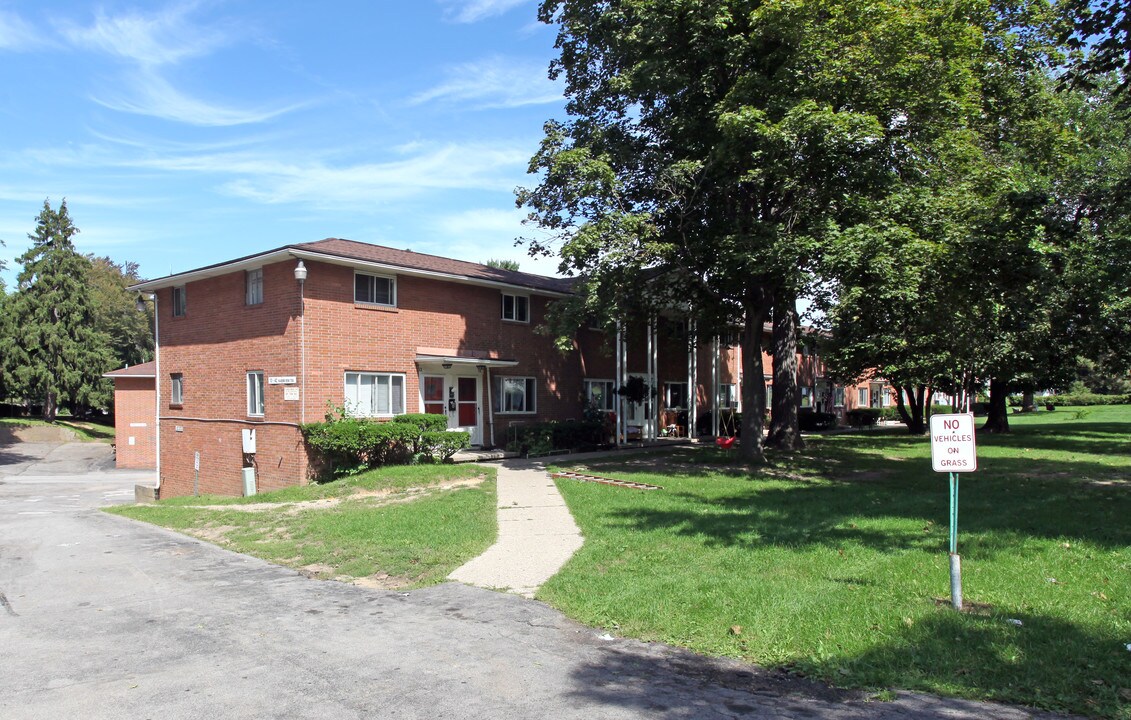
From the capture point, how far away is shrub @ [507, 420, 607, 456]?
2212cm

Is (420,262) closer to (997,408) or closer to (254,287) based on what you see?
(254,287)

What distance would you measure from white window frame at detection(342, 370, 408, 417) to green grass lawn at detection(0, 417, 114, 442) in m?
34.3

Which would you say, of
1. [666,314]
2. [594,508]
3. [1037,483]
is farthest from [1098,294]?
[594,508]

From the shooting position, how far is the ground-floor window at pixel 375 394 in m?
19.6

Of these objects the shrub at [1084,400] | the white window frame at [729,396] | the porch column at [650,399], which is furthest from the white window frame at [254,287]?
the shrub at [1084,400]

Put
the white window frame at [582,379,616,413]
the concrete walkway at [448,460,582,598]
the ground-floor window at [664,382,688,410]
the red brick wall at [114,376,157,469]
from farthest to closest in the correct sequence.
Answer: the red brick wall at [114,376,157,469] < the ground-floor window at [664,382,688,410] < the white window frame at [582,379,616,413] < the concrete walkway at [448,460,582,598]

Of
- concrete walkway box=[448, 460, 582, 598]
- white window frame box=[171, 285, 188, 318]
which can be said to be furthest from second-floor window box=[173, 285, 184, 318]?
concrete walkway box=[448, 460, 582, 598]

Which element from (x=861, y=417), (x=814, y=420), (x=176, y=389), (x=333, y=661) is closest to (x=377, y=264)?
(x=176, y=389)

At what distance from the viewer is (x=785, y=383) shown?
24.0m

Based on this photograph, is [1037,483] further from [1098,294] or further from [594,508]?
[1098,294]

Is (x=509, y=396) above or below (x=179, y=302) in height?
below

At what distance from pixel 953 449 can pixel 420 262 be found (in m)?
17.4

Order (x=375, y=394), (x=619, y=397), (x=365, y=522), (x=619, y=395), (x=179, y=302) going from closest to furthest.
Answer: (x=365, y=522) < (x=375, y=394) < (x=179, y=302) < (x=619, y=395) < (x=619, y=397)

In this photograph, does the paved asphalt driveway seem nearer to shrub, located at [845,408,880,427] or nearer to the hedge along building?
the hedge along building
